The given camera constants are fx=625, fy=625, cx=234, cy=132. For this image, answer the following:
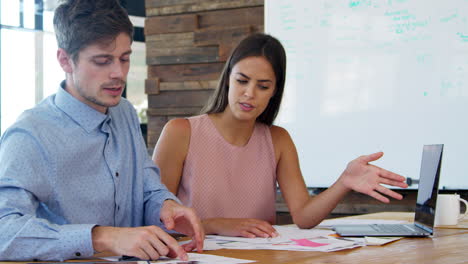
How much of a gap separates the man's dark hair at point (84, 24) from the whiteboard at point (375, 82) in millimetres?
2217

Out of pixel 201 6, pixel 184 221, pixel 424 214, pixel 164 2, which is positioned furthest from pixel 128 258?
pixel 164 2

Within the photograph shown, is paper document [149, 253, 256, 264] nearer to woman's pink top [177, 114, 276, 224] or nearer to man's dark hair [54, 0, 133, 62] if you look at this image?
man's dark hair [54, 0, 133, 62]

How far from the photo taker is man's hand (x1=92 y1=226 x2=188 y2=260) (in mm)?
1408

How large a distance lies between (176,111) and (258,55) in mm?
2029

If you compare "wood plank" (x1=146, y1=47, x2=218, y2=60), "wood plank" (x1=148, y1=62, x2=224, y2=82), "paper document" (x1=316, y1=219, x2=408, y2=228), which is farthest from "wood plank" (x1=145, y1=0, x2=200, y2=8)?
"paper document" (x1=316, y1=219, x2=408, y2=228)

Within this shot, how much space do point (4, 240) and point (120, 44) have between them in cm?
58

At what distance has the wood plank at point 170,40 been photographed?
14.2ft

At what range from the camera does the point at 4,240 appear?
1425 millimetres

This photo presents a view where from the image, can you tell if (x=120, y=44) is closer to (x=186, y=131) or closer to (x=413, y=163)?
(x=186, y=131)

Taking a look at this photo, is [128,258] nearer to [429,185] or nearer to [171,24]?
[429,185]

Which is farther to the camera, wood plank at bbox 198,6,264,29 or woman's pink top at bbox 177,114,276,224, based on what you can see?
wood plank at bbox 198,6,264,29

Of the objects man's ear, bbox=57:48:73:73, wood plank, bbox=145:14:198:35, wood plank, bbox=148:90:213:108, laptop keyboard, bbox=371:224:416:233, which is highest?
wood plank, bbox=145:14:198:35

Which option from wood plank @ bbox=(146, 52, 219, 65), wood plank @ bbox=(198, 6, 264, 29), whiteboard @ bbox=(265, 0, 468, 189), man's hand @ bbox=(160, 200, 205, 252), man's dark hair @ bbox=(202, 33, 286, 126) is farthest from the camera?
wood plank @ bbox=(146, 52, 219, 65)

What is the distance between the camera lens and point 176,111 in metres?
4.37
